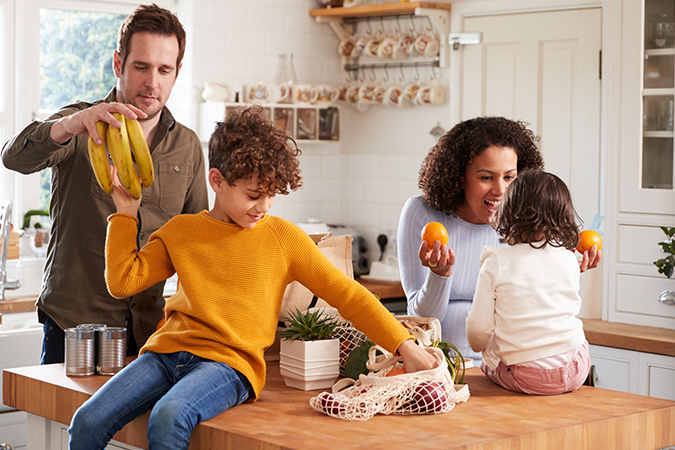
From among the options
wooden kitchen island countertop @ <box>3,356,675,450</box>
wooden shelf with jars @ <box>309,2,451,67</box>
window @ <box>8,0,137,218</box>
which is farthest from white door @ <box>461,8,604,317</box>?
wooden kitchen island countertop @ <box>3,356,675,450</box>

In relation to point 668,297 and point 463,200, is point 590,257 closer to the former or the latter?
point 463,200

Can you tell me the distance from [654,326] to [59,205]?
257 cm

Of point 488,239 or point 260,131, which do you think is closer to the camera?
point 260,131

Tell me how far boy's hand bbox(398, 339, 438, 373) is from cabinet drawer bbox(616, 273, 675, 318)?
2245 mm

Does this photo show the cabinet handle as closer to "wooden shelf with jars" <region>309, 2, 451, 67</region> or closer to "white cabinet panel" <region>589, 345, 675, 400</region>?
"white cabinet panel" <region>589, 345, 675, 400</region>

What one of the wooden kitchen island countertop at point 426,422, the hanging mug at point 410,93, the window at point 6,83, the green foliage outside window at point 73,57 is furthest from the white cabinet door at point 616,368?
the window at point 6,83

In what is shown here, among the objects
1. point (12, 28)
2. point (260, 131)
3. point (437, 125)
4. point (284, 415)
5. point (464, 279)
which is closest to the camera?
point (284, 415)

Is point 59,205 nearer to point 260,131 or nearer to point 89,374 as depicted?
point 89,374

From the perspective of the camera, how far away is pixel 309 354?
1.80 metres

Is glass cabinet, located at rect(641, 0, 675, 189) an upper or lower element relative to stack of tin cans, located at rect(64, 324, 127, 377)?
upper

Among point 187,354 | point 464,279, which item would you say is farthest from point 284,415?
point 464,279

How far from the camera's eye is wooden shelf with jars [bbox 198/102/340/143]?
175 inches

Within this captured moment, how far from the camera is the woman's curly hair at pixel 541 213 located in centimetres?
183

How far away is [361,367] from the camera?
70.7 inches
